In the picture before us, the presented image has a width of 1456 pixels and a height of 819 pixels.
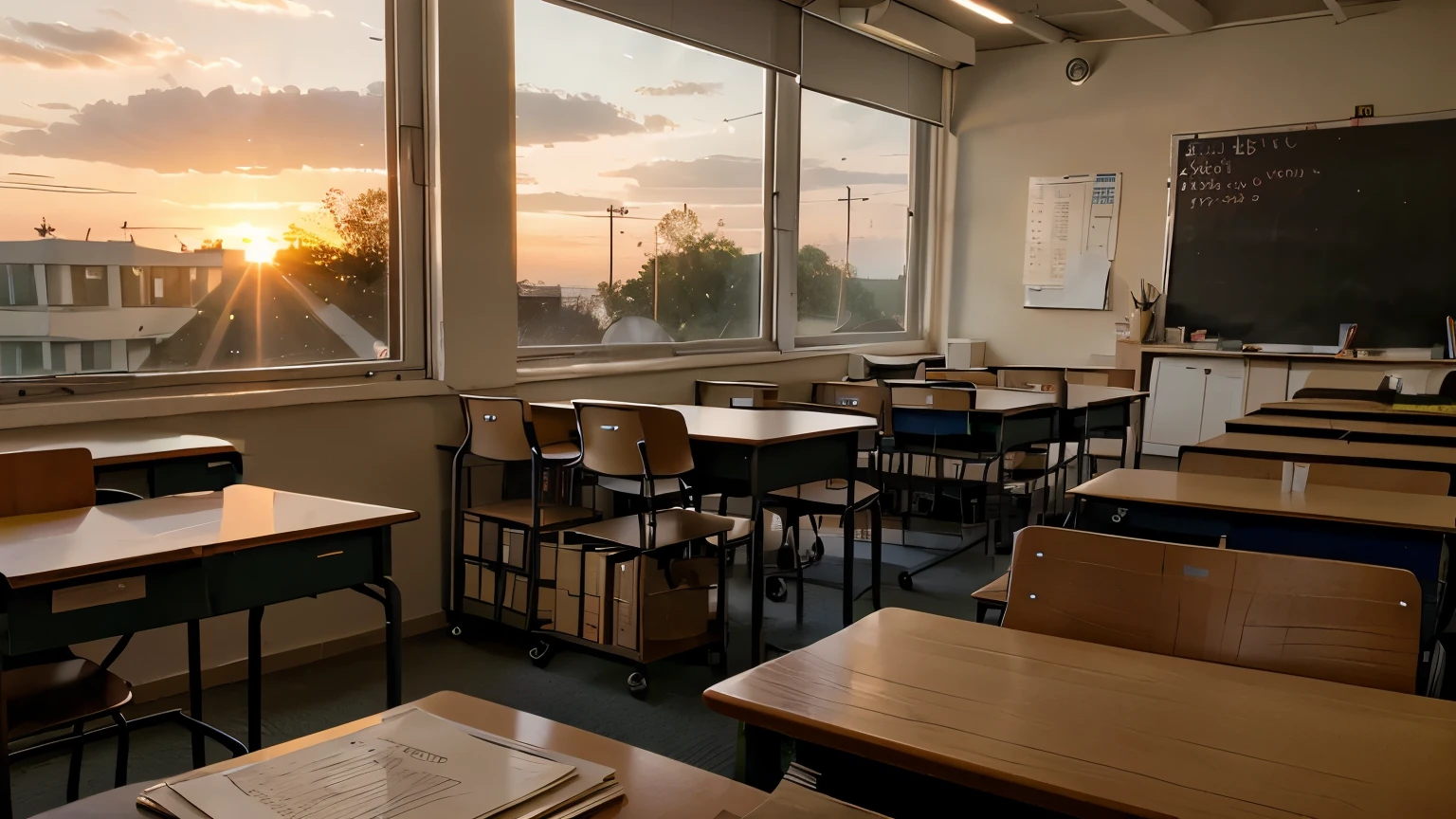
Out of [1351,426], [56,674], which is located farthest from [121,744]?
[1351,426]

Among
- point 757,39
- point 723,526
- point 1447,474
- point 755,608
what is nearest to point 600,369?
point 723,526

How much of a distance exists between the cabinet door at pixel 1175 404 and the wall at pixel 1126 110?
0.63 meters

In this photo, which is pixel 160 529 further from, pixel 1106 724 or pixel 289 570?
pixel 1106 724

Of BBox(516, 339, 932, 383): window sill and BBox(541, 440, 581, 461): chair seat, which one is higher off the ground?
BBox(516, 339, 932, 383): window sill

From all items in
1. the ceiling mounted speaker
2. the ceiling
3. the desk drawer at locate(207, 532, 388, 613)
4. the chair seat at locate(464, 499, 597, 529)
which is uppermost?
the ceiling

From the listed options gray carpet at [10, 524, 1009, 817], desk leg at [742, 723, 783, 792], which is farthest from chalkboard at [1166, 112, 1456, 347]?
desk leg at [742, 723, 783, 792]

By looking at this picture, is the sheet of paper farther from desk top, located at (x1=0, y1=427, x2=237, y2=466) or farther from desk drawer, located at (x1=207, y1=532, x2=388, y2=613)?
desk top, located at (x1=0, y1=427, x2=237, y2=466)

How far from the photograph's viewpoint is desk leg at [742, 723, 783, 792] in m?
1.17

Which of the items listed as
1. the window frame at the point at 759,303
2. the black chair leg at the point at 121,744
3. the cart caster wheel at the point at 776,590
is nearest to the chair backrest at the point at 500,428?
the window frame at the point at 759,303

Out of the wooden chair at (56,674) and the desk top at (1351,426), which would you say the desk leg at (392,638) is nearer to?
the wooden chair at (56,674)

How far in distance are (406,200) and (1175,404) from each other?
211 inches

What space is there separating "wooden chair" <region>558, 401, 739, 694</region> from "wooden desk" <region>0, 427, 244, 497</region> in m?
1.08

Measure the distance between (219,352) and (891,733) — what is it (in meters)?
3.10

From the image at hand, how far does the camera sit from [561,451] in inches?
150
